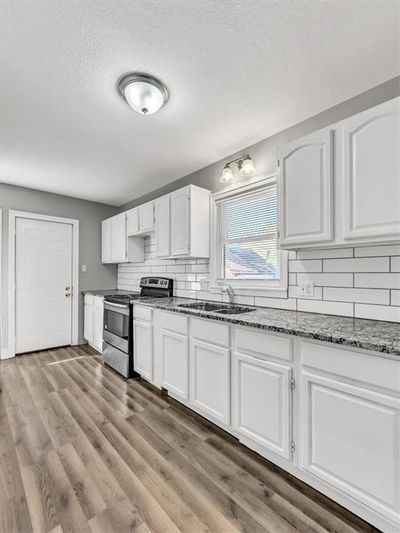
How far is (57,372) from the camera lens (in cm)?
322

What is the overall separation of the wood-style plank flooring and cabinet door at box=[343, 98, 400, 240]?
1.54 metres

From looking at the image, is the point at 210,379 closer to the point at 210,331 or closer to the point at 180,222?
the point at 210,331

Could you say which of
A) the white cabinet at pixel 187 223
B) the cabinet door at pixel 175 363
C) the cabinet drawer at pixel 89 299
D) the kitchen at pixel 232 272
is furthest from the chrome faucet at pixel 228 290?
the cabinet drawer at pixel 89 299

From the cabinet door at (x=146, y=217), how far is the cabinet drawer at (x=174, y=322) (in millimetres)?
1395

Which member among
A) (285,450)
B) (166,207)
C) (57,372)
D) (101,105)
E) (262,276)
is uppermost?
(101,105)

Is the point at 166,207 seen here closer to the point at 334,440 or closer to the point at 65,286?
the point at 65,286

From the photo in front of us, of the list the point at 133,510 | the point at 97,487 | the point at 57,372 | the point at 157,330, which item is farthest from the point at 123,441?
the point at 57,372

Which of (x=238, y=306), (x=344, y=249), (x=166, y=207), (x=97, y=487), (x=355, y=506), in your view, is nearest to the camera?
(x=355, y=506)

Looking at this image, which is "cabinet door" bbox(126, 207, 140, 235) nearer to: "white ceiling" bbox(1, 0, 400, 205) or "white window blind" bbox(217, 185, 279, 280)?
"white ceiling" bbox(1, 0, 400, 205)

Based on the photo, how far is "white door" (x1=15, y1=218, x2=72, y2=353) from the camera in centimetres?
386

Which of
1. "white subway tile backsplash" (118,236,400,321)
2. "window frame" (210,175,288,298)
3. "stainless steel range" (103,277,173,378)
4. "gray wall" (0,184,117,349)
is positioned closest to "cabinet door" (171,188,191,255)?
"window frame" (210,175,288,298)

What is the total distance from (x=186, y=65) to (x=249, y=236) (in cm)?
153

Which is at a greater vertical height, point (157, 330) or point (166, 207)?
point (166, 207)

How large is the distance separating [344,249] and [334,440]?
3.96 feet
